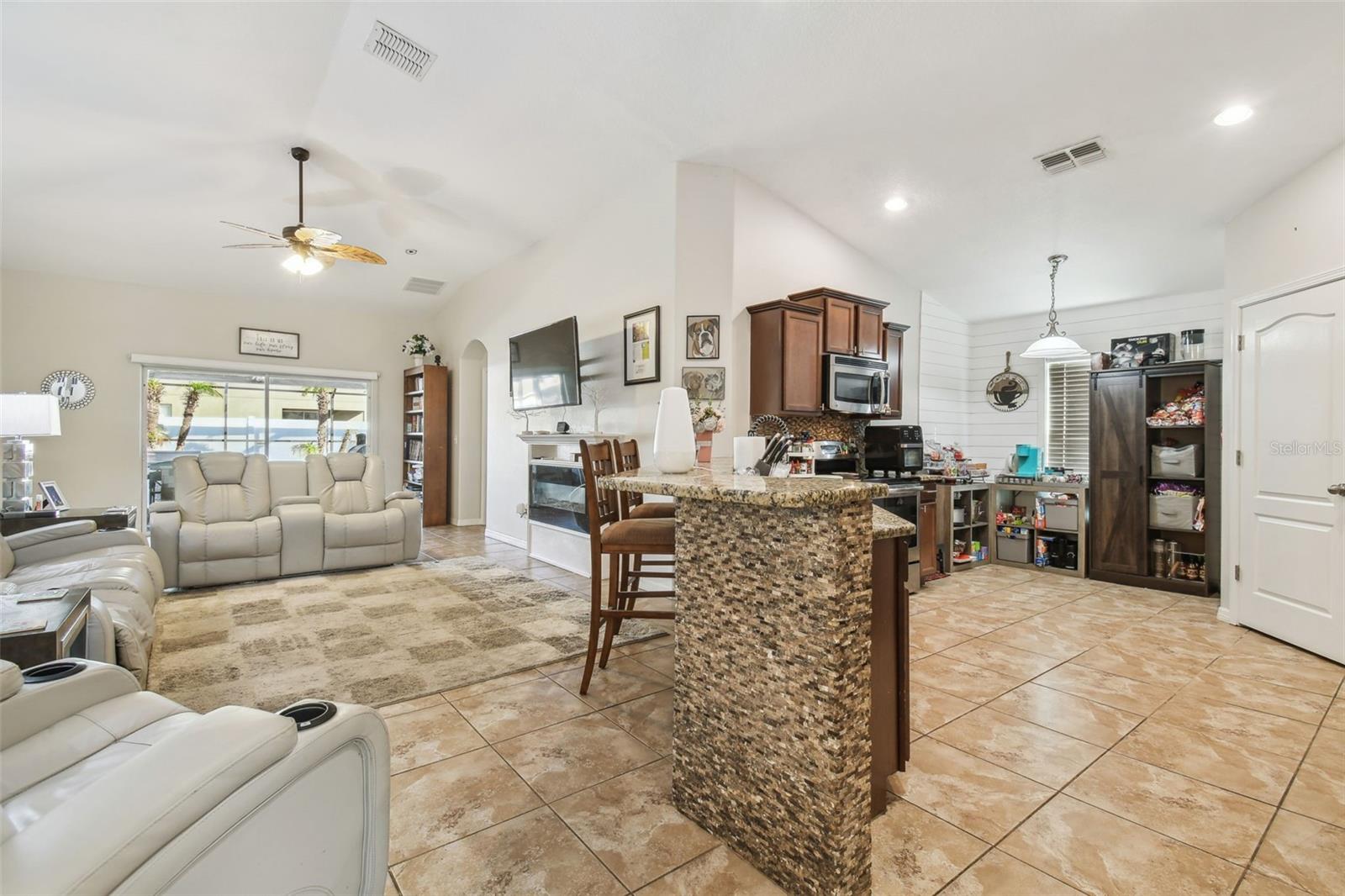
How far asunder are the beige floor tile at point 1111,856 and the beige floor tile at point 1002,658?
3.97 feet

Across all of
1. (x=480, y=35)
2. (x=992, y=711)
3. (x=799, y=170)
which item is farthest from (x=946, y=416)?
(x=480, y=35)

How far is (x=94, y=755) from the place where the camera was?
1222 mm

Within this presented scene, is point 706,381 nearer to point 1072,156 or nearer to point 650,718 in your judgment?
point 650,718

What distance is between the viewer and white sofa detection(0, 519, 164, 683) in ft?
7.50

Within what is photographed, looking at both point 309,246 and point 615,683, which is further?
point 309,246

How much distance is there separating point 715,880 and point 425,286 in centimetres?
737

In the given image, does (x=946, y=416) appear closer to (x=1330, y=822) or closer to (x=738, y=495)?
(x=1330, y=822)

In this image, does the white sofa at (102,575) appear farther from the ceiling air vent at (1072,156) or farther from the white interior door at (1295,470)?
the white interior door at (1295,470)

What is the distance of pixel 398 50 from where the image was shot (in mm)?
3428

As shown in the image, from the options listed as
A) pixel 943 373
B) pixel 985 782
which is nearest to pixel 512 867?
pixel 985 782

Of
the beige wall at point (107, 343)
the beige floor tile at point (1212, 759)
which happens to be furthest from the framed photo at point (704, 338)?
the beige wall at point (107, 343)

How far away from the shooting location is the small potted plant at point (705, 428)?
158 inches

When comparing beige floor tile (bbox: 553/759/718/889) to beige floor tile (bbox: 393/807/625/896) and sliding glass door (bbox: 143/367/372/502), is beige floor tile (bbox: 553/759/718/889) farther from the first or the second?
sliding glass door (bbox: 143/367/372/502)

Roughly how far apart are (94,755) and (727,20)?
3536 mm
